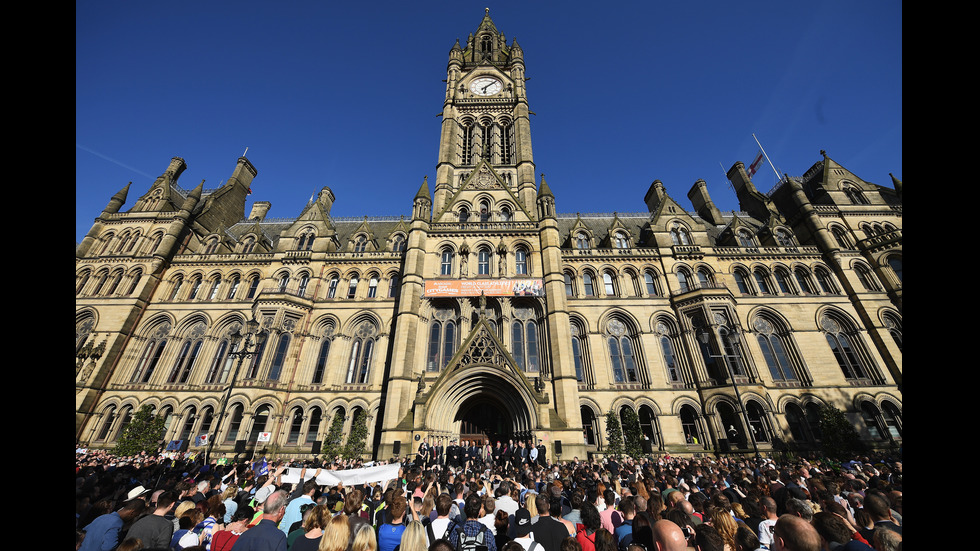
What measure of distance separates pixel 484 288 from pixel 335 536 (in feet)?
60.5

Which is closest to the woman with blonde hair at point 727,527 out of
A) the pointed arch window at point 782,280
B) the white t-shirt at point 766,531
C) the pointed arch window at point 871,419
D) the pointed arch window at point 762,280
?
the white t-shirt at point 766,531

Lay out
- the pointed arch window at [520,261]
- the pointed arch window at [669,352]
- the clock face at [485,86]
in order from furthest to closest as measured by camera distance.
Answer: the clock face at [485,86] → the pointed arch window at [520,261] → the pointed arch window at [669,352]

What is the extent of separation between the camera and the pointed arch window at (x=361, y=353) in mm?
21891

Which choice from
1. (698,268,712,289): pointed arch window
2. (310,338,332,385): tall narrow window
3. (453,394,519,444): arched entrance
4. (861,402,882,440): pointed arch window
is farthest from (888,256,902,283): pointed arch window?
(310,338,332,385): tall narrow window

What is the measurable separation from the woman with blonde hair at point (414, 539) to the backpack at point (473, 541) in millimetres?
498

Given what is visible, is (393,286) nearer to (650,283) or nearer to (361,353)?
(361,353)

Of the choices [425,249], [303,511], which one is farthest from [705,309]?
[303,511]

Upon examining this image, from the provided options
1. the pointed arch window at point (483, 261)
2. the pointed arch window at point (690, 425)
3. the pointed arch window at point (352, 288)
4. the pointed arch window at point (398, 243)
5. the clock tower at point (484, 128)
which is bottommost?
the pointed arch window at point (690, 425)

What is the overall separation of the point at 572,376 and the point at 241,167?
37947mm

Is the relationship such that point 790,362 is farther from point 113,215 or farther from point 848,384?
point 113,215

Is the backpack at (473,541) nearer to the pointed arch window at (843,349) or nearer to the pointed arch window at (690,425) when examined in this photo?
the pointed arch window at (690,425)

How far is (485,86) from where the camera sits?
3603cm

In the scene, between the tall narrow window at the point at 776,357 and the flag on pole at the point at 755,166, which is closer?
the tall narrow window at the point at 776,357

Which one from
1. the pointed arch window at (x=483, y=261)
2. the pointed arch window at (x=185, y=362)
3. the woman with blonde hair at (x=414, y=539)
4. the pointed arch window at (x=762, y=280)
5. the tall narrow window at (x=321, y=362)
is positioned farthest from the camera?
the pointed arch window at (x=762, y=280)
